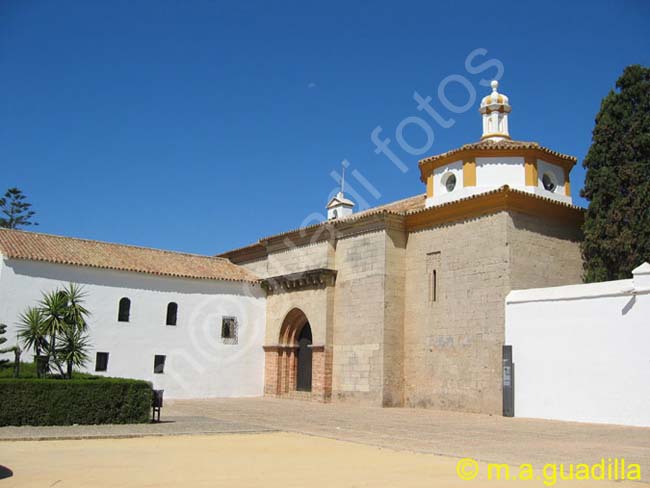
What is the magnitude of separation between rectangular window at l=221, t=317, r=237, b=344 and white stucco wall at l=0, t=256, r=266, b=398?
178 mm

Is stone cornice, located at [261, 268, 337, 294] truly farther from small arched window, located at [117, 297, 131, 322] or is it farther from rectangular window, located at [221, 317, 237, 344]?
small arched window, located at [117, 297, 131, 322]

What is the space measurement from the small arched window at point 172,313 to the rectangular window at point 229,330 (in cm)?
207

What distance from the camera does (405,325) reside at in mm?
21500

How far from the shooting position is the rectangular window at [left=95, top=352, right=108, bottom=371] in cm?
2334

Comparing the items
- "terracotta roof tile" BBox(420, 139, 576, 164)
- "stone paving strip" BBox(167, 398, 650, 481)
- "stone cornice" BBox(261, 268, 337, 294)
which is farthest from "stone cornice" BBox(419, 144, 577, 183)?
"stone paving strip" BBox(167, 398, 650, 481)

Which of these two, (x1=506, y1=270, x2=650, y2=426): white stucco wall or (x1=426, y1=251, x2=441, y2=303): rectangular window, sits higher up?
(x1=426, y1=251, x2=441, y2=303): rectangular window

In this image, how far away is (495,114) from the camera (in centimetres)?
2288

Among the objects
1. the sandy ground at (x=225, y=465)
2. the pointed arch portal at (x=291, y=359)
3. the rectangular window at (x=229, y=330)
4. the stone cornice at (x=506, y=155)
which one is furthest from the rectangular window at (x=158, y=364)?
the sandy ground at (x=225, y=465)

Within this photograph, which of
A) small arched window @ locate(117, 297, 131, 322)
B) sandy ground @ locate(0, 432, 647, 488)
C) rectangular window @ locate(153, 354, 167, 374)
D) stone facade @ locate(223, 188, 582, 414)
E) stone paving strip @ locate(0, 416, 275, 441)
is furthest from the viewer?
rectangular window @ locate(153, 354, 167, 374)

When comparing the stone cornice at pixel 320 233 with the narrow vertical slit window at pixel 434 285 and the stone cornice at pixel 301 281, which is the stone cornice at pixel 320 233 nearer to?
the stone cornice at pixel 301 281

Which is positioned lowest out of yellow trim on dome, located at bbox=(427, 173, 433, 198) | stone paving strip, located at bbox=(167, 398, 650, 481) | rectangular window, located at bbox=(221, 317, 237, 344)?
stone paving strip, located at bbox=(167, 398, 650, 481)

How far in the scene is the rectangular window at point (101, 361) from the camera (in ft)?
76.6

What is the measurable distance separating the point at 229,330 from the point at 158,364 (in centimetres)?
335

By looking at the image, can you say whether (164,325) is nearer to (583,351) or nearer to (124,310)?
(124,310)
